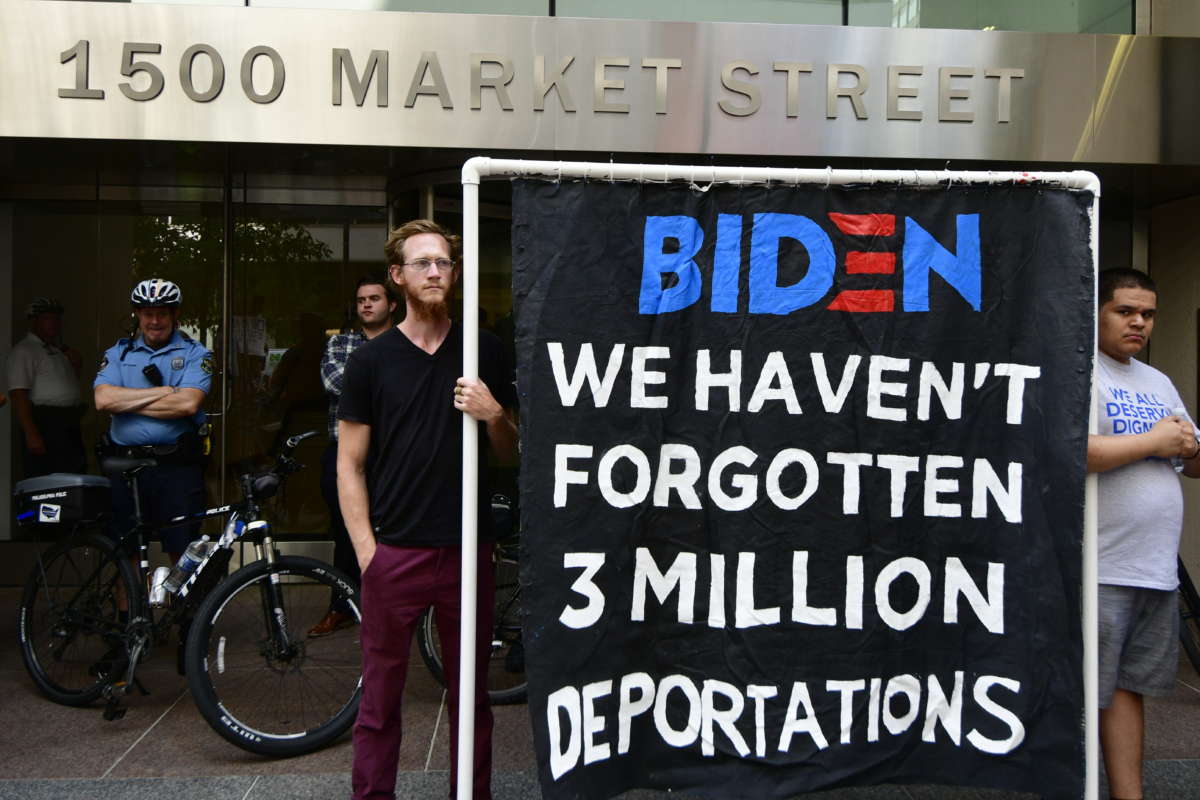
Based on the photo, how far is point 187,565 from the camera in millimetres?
4676

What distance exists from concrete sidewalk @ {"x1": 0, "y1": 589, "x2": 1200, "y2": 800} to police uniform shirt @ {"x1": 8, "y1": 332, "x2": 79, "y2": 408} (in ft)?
10.4

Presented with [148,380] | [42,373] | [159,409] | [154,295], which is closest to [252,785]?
[159,409]

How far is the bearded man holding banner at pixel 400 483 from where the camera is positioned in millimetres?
3324

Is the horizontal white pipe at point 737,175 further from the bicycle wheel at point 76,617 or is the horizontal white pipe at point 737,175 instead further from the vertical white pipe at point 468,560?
the bicycle wheel at point 76,617

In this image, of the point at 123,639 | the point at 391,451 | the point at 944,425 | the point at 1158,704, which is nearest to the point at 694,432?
the point at 944,425

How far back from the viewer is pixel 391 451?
3.37m

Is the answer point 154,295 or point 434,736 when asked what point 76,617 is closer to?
point 154,295

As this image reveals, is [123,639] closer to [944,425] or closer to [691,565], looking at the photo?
[691,565]

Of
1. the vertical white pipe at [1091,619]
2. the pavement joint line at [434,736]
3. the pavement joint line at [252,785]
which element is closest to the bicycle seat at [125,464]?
the pavement joint line at [252,785]

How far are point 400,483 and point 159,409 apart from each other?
2368 mm

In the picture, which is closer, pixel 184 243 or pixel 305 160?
pixel 305 160

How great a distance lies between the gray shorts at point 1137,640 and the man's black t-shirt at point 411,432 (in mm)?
2123

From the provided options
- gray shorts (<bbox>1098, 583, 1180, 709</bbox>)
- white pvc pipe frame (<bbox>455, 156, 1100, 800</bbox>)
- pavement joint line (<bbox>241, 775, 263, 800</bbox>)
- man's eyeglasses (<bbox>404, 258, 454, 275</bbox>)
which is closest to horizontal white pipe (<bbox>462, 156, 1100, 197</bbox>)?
white pvc pipe frame (<bbox>455, 156, 1100, 800</bbox>)

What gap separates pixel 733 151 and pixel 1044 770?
423 centimetres
